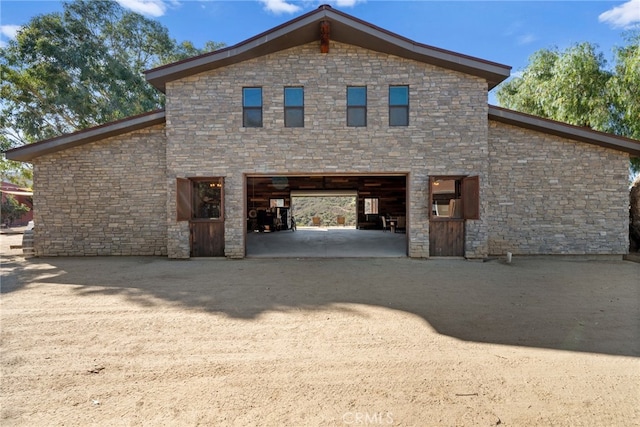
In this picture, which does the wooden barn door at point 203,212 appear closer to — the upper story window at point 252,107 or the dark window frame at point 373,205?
the upper story window at point 252,107

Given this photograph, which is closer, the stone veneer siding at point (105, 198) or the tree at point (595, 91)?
the stone veneer siding at point (105, 198)

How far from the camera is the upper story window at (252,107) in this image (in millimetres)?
8945

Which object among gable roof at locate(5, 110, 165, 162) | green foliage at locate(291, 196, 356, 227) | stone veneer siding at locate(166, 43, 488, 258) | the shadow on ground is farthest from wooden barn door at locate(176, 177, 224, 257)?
green foliage at locate(291, 196, 356, 227)

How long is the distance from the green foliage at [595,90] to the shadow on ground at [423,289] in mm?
6858

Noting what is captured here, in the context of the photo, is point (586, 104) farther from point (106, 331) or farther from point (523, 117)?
point (106, 331)

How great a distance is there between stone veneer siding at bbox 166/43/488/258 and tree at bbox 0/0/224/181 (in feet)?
30.0

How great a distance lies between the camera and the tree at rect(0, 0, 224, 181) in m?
14.9

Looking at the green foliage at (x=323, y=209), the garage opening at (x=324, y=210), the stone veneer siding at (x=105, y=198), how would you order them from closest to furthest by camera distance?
the stone veneer siding at (x=105, y=198) → the garage opening at (x=324, y=210) → the green foliage at (x=323, y=209)

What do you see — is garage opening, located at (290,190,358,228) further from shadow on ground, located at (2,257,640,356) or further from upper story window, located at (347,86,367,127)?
shadow on ground, located at (2,257,640,356)

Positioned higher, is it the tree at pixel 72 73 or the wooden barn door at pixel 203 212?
the tree at pixel 72 73

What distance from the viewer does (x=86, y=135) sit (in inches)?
357

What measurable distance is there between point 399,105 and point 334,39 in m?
2.76

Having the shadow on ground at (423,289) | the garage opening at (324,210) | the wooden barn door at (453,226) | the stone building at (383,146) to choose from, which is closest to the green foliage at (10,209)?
→ the shadow on ground at (423,289)

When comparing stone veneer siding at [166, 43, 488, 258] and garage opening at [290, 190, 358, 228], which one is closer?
stone veneer siding at [166, 43, 488, 258]
